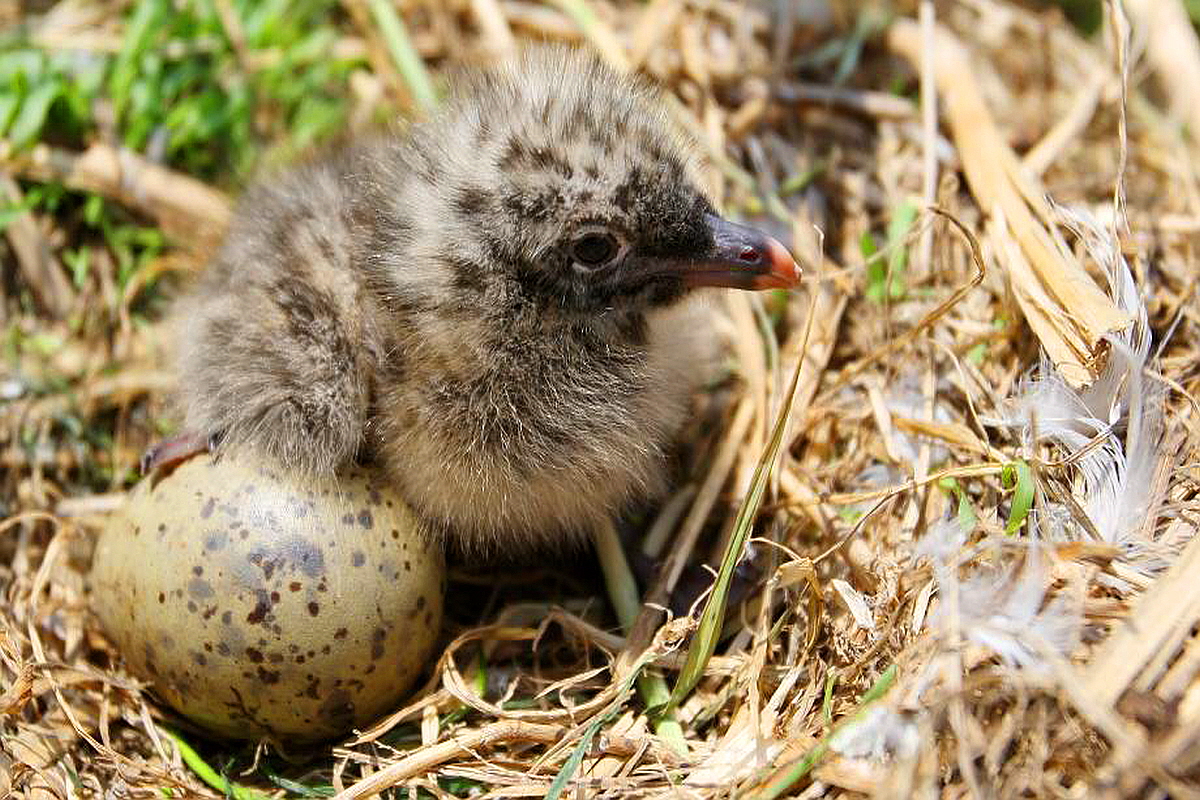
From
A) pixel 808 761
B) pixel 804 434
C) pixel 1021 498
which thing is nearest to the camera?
pixel 808 761

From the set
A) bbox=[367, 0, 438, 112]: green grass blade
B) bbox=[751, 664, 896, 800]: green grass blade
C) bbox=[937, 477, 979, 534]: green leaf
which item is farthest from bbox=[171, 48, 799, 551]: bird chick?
bbox=[367, 0, 438, 112]: green grass blade

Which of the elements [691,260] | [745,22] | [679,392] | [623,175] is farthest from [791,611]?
[745,22]

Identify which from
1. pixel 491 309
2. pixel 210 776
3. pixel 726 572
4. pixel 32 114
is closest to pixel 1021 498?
pixel 726 572

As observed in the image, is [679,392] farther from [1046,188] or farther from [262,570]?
[1046,188]

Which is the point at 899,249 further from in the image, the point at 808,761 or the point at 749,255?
the point at 808,761

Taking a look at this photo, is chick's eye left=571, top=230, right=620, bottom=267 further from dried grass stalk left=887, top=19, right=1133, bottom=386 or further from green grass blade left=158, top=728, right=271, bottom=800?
green grass blade left=158, top=728, right=271, bottom=800

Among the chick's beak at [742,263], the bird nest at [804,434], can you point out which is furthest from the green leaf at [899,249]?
the chick's beak at [742,263]
